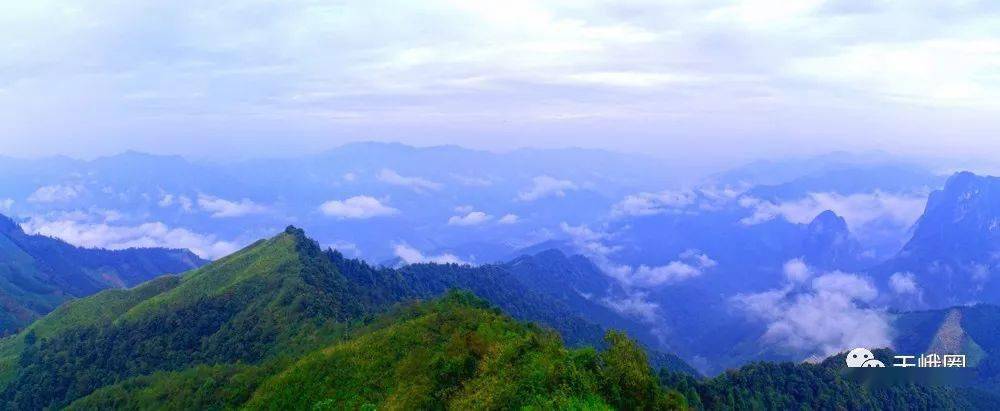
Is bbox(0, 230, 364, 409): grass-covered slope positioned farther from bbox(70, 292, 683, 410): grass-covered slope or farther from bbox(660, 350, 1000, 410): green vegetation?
bbox(660, 350, 1000, 410): green vegetation

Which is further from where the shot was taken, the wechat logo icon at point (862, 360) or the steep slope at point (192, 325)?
the wechat logo icon at point (862, 360)

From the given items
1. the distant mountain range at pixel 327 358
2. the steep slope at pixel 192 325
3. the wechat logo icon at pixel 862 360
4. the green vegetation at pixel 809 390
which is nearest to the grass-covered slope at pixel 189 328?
the steep slope at pixel 192 325

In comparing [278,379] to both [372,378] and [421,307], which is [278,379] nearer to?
[372,378]

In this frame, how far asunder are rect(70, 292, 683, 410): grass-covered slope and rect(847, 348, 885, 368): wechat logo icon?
261 feet

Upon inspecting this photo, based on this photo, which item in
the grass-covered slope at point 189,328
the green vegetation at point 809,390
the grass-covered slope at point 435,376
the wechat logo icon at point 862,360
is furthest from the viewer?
the wechat logo icon at point 862,360

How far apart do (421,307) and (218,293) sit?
50502 millimetres

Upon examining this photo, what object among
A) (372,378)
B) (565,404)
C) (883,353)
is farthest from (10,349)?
(883,353)

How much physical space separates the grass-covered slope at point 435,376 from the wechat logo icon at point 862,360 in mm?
79558

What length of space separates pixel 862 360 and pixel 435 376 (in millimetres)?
103154

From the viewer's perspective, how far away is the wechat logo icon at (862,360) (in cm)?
12084

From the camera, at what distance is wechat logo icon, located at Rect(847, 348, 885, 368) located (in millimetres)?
120844

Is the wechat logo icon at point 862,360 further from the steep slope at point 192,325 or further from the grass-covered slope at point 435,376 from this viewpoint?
the steep slope at point 192,325

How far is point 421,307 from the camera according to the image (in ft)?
272

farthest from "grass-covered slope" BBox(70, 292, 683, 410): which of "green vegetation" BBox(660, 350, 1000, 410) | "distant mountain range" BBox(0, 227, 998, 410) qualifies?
"green vegetation" BBox(660, 350, 1000, 410)
